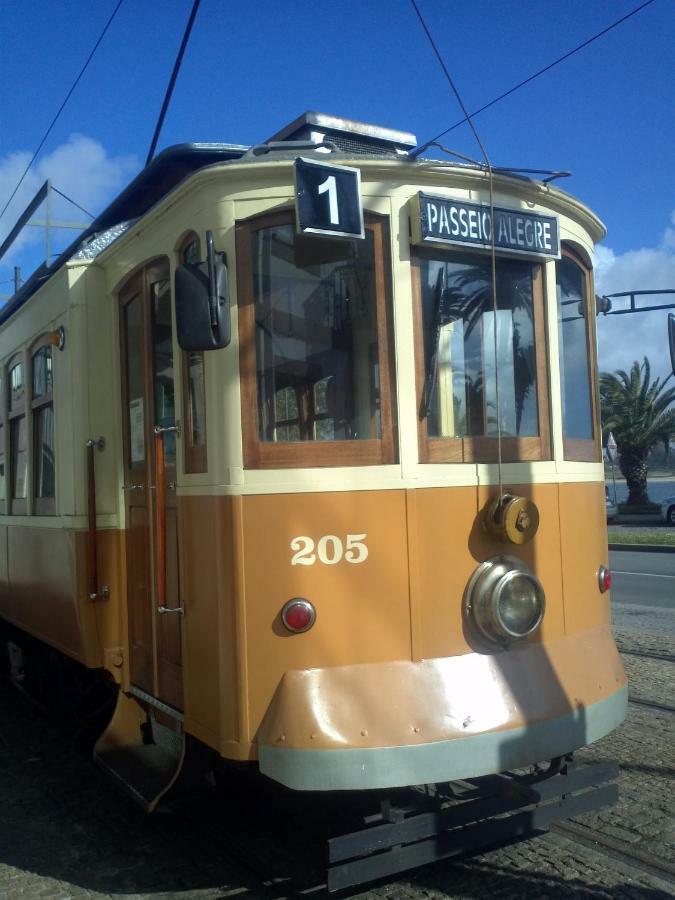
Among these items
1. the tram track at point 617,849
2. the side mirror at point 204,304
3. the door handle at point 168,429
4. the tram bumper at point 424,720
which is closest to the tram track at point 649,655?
the tram track at point 617,849

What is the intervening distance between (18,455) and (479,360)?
3617mm

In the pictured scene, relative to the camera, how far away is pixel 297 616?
11.7 ft

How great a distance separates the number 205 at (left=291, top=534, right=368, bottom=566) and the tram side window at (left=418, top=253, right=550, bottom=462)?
488 mm

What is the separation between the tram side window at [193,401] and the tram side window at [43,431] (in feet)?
5.57

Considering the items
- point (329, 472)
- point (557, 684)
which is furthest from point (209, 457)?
point (557, 684)

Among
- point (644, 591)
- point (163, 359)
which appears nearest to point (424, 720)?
point (163, 359)

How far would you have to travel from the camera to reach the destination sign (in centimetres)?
383

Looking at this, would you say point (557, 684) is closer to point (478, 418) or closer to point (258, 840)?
point (478, 418)

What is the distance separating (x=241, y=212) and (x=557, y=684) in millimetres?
2351

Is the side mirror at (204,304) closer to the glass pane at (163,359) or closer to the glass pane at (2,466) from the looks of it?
the glass pane at (163,359)

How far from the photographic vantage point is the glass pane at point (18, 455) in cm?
613

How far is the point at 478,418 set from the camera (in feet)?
13.3

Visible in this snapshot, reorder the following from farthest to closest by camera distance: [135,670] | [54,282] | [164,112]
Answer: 1. [164,112]
2. [54,282]
3. [135,670]

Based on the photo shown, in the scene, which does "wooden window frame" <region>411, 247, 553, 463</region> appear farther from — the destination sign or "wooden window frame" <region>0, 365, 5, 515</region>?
"wooden window frame" <region>0, 365, 5, 515</region>
